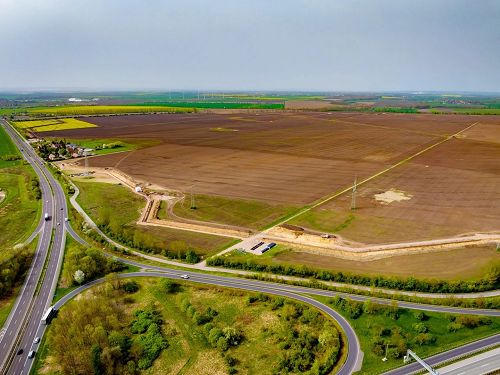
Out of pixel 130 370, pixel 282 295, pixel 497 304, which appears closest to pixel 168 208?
pixel 282 295

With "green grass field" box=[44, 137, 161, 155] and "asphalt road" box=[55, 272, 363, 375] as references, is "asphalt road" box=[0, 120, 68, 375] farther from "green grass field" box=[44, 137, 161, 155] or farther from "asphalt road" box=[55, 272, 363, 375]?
"green grass field" box=[44, 137, 161, 155]

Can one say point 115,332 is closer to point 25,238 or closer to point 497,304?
point 25,238

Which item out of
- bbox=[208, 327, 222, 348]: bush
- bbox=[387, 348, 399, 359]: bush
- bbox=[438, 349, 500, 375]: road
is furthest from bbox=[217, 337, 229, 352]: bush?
bbox=[438, 349, 500, 375]: road

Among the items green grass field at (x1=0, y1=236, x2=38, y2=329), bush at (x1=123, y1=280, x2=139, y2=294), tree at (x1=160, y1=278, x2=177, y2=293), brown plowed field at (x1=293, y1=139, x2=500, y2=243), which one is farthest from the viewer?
brown plowed field at (x1=293, y1=139, x2=500, y2=243)

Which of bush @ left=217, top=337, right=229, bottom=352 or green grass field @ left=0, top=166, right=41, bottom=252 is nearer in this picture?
bush @ left=217, top=337, right=229, bottom=352

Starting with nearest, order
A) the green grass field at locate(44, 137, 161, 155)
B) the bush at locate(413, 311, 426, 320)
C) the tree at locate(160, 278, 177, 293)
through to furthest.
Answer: the bush at locate(413, 311, 426, 320), the tree at locate(160, 278, 177, 293), the green grass field at locate(44, 137, 161, 155)

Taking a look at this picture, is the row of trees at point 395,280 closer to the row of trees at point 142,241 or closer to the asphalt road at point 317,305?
the asphalt road at point 317,305
